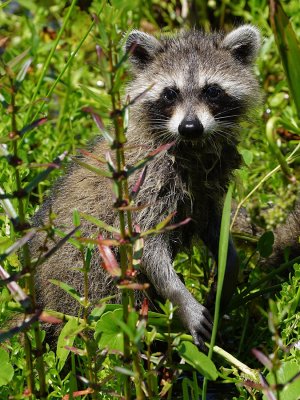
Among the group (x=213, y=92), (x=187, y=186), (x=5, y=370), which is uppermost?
(x=213, y=92)

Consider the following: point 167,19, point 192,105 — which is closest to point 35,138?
point 192,105

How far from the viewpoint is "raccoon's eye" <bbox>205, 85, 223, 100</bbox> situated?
4.07 metres

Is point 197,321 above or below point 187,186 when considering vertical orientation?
below

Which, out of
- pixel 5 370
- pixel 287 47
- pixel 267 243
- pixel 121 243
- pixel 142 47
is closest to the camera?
pixel 121 243

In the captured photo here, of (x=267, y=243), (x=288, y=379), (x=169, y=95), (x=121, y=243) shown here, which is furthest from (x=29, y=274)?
(x=169, y=95)

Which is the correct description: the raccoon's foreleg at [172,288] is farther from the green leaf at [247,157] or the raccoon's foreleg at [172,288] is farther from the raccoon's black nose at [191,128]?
the green leaf at [247,157]

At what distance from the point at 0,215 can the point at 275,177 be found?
2347 millimetres

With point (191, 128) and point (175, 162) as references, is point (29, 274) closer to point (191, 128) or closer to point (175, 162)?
point (191, 128)

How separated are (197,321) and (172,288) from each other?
23cm

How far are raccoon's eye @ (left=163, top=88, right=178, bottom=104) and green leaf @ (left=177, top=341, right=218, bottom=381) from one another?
5.81 ft

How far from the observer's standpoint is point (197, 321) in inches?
139

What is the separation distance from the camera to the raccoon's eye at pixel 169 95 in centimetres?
405

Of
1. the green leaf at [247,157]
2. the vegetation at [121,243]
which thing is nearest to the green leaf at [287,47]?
the vegetation at [121,243]

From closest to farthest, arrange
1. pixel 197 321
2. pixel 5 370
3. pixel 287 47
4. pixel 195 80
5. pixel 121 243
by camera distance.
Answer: pixel 121 243
pixel 5 370
pixel 287 47
pixel 197 321
pixel 195 80
